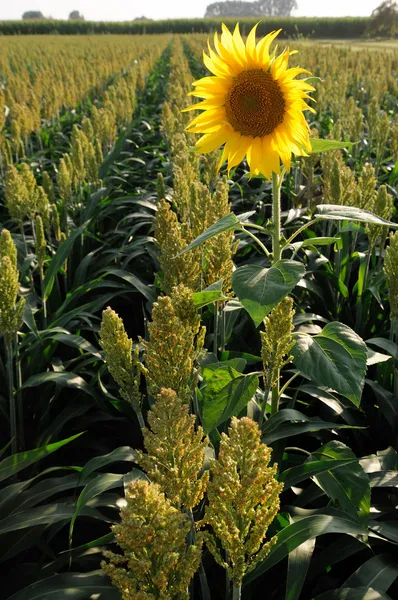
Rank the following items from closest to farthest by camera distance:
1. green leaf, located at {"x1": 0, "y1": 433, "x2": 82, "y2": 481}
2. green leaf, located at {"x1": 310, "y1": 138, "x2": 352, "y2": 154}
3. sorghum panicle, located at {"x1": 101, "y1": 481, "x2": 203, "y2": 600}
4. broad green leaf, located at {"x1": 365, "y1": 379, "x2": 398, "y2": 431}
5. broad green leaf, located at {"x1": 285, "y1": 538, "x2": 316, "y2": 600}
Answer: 1. sorghum panicle, located at {"x1": 101, "y1": 481, "x2": 203, "y2": 600}
2. broad green leaf, located at {"x1": 285, "y1": 538, "x2": 316, "y2": 600}
3. green leaf, located at {"x1": 310, "y1": 138, "x2": 352, "y2": 154}
4. green leaf, located at {"x1": 0, "y1": 433, "x2": 82, "y2": 481}
5. broad green leaf, located at {"x1": 365, "y1": 379, "x2": 398, "y2": 431}

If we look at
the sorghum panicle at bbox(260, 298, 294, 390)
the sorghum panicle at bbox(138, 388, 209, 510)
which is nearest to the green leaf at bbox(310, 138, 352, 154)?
the sorghum panicle at bbox(260, 298, 294, 390)

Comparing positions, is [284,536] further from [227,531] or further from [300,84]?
[300,84]

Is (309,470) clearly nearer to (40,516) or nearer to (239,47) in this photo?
(40,516)

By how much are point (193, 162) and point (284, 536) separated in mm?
2832

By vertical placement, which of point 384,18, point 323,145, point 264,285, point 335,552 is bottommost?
point 335,552

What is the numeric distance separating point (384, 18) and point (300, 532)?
55.1m

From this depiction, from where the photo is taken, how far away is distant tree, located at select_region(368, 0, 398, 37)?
154 ft

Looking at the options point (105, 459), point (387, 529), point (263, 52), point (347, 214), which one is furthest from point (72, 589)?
point (263, 52)

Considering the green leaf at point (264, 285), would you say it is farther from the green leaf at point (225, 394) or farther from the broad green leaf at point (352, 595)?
the broad green leaf at point (352, 595)

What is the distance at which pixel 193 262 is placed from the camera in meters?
1.67

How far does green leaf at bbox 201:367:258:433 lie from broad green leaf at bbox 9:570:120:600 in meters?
0.53

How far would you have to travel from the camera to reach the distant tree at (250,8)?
500 ft

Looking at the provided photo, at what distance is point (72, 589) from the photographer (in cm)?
146

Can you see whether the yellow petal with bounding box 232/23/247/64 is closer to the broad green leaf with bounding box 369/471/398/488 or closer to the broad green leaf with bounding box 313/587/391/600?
the broad green leaf with bounding box 369/471/398/488
